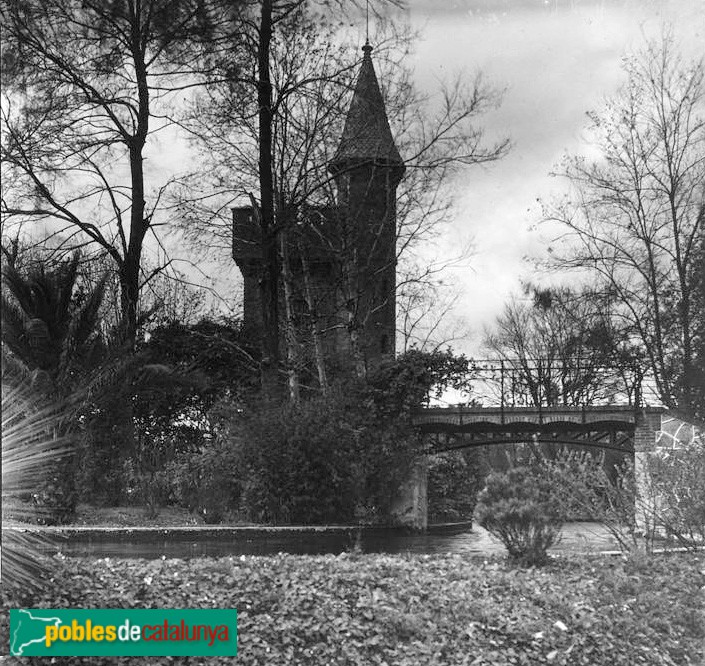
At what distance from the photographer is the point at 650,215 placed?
8.41 meters

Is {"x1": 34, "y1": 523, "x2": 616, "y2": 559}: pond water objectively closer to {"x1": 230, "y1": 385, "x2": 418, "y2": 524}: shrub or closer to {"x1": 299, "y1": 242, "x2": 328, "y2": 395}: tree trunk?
{"x1": 230, "y1": 385, "x2": 418, "y2": 524}: shrub

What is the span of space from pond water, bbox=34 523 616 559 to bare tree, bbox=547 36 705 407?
5.36ft

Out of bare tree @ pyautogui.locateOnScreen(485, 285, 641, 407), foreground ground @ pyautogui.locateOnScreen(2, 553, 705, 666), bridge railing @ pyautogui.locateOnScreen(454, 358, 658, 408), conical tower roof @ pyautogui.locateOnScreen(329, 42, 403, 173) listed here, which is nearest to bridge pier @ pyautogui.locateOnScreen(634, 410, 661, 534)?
bridge railing @ pyautogui.locateOnScreen(454, 358, 658, 408)

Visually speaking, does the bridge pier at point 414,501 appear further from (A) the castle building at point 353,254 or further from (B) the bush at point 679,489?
(B) the bush at point 679,489

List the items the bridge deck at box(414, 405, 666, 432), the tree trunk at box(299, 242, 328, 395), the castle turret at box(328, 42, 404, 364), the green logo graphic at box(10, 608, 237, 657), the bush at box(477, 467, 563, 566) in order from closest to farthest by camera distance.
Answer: the green logo graphic at box(10, 608, 237, 657), the bush at box(477, 467, 563, 566), the bridge deck at box(414, 405, 666, 432), the tree trunk at box(299, 242, 328, 395), the castle turret at box(328, 42, 404, 364)

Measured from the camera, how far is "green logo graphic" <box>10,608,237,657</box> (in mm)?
5125

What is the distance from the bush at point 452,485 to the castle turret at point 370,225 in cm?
225

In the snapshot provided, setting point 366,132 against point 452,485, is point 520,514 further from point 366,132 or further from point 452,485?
point 366,132

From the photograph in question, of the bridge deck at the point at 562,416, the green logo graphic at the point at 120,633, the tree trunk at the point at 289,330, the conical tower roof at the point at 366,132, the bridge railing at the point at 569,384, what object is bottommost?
the green logo graphic at the point at 120,633

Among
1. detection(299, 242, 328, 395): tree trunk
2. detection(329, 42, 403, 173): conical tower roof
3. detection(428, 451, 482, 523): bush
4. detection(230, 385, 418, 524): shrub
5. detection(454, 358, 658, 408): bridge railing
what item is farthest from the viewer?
detection(299, 242, 328, 395): tree trunk

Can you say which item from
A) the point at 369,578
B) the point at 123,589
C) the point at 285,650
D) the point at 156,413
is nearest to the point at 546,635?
the point at 369,578

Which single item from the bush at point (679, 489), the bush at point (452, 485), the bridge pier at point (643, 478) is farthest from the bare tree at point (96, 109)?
the bush at point (679, 489)

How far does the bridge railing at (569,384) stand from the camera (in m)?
8.02

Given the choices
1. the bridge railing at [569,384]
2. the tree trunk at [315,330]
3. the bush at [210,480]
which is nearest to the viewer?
the bridge railing at [569,384]
